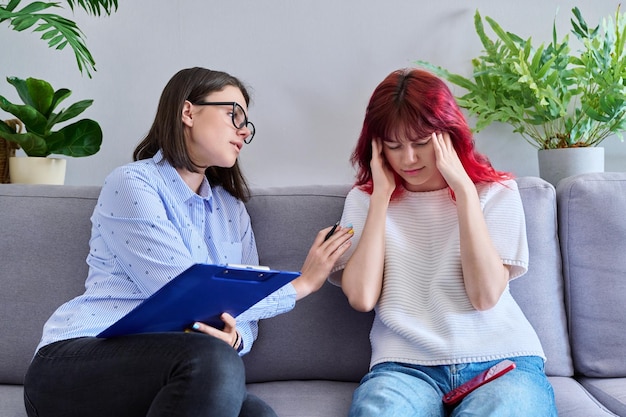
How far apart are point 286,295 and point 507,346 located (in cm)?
48

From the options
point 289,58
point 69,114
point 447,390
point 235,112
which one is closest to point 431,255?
point 447,390

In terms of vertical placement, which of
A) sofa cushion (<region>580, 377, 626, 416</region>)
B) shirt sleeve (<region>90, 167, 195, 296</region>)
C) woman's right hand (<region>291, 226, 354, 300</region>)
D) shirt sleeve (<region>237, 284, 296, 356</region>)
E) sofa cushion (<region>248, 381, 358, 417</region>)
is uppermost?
shirt sleeve (<region>90, 167, 195, 296</region>)

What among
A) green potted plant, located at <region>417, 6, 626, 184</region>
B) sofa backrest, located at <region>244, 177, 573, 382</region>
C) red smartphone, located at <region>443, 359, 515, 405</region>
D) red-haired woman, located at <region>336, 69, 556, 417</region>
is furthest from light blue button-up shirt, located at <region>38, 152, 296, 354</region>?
green potted plant, located at <region>417, 6, 626, 184</region>

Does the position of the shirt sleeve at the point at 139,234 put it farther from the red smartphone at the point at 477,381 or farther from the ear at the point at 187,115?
the red smartphone at the point at 477,381

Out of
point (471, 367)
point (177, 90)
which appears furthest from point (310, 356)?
point (177, 90)

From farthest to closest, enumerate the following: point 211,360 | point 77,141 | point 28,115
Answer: point 77,141 < point 28,115 < point 211,360

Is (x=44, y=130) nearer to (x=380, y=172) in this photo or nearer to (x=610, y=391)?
(x=380, y=172)

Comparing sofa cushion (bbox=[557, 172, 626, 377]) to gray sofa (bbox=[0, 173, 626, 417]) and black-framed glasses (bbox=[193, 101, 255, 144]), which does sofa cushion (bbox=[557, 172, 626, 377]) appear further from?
black-framed glasses (bbox=[193, 101, 255, 144])

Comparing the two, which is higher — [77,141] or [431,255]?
[77,141]

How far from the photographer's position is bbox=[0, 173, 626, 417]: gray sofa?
163 cm

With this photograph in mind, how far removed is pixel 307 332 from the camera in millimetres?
1672

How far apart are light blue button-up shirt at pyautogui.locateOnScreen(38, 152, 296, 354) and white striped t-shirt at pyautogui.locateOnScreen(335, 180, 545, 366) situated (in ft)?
0.77

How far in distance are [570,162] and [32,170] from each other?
4.97 ft

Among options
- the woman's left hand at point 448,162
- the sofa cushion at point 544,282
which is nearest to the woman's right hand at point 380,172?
the woman's left hand at point 448,162
